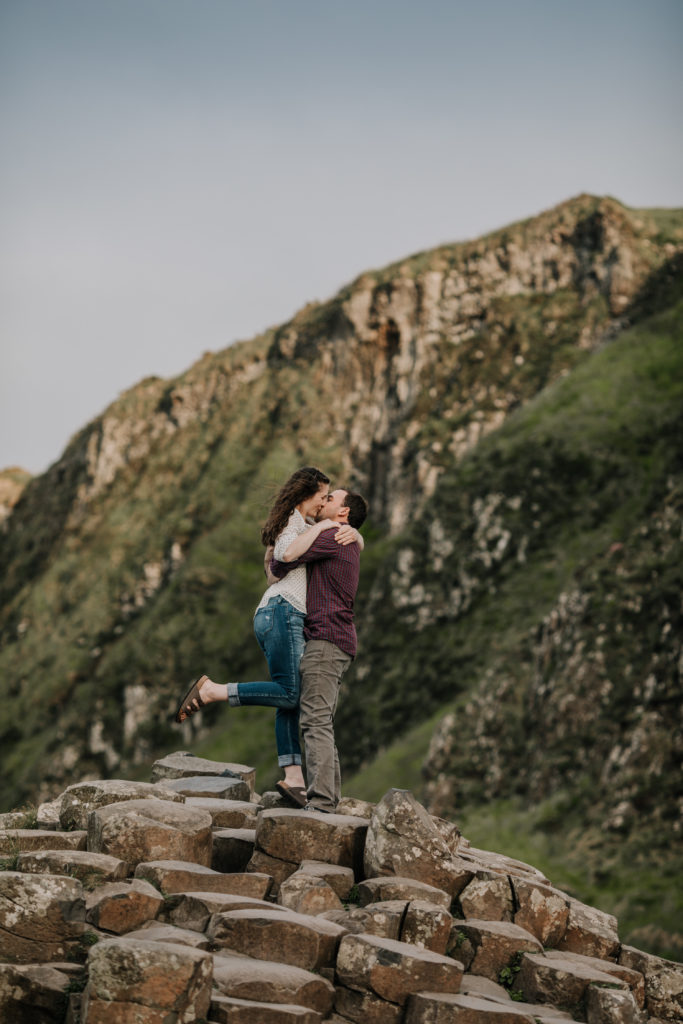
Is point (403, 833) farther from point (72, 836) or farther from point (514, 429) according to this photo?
point (514, 429)

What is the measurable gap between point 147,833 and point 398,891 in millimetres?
2721

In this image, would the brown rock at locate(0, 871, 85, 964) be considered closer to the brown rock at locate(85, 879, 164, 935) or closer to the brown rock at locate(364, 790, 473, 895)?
the brown rock at locate(85, 879, 164, 935)

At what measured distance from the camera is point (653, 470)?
5966 cm

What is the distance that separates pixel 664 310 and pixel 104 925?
7510 centimetres

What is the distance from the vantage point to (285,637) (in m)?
12.0

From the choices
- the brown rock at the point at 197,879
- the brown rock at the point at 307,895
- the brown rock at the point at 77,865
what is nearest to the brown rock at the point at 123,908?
the brown rock at the point at 77,865

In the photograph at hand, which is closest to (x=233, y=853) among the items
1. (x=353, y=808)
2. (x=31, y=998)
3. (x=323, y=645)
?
(x=353, y=808)

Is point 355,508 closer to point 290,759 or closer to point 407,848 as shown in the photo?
point 290,759

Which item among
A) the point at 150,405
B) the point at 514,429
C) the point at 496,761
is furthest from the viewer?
the point at 150,405

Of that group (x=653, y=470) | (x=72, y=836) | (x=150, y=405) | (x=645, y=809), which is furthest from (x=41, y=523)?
(x=72, y=836)

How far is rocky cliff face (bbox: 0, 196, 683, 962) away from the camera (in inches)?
1630

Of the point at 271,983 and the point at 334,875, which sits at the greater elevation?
the point at 334,875

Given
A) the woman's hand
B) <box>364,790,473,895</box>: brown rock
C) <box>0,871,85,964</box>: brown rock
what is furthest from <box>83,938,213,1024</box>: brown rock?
the woman's hand

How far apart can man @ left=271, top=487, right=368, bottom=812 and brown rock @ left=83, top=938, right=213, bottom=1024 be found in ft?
12.8
